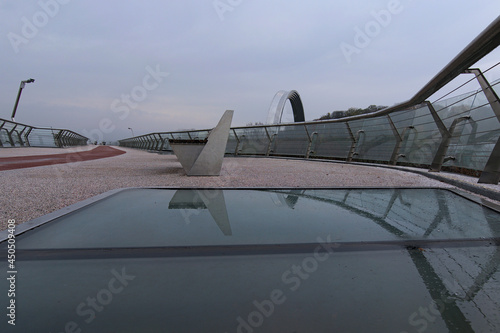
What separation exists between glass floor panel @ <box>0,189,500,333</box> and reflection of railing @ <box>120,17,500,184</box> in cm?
238

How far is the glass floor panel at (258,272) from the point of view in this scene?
1113 millimetres

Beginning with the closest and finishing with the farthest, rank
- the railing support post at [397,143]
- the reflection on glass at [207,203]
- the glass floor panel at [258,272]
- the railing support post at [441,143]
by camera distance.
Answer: the glass floor panel at [258,272], the reflection on glass at [207,203], the railing support post at [441,143], the railing support post at [397,143]

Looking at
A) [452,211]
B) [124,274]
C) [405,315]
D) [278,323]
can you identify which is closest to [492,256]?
[405,315]

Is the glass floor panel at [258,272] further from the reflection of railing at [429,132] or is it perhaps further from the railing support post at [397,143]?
the railing support post at [397,143]

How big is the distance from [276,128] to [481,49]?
366 inches

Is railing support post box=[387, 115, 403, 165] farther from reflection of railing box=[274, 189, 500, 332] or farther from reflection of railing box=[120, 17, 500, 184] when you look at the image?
reflection of railing box=[274, 189, 500, 332]

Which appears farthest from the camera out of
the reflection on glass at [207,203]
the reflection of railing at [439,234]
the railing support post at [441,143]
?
the railing support post at [441,143]

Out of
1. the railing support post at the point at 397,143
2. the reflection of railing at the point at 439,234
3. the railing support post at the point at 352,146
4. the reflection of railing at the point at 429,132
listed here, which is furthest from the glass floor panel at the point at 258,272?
the railing support post at the point at 352,146

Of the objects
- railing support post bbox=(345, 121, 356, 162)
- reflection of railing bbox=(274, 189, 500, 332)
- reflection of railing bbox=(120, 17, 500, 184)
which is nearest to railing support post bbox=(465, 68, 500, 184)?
reflection of railing bbox=(120, 17, 500, 184)

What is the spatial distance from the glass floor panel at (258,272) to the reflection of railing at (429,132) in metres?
2.38

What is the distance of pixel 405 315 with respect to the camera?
3.76ft

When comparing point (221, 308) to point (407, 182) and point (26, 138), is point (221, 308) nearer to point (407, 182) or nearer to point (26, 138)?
point (407, 182)

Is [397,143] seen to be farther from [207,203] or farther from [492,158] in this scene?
[207,203]

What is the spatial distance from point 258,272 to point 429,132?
21.2 feet
